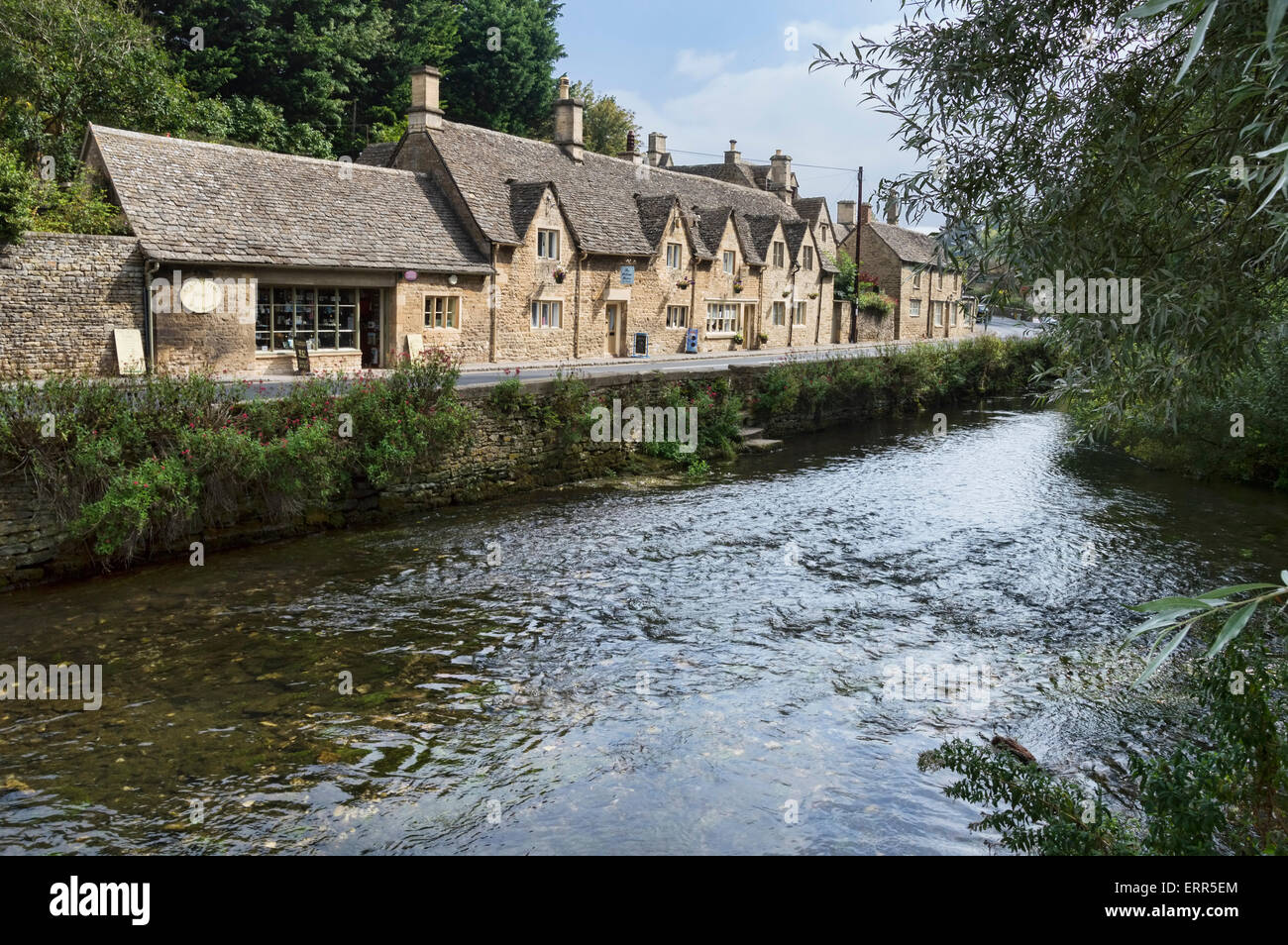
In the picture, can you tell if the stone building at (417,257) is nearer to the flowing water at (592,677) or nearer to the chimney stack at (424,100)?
the chimney stack at (424,100)

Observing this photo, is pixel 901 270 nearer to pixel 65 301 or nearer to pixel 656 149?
pixel 656 149

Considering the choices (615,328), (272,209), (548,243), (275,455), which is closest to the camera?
(275,455)

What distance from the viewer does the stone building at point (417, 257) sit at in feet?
76.9

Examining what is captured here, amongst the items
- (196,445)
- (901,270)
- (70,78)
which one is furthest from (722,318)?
(196,445)

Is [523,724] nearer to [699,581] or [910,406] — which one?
[699,581]

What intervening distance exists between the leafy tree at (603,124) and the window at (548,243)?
1124 inches

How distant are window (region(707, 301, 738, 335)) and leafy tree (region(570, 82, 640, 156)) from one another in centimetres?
2009

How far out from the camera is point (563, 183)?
37688 mm

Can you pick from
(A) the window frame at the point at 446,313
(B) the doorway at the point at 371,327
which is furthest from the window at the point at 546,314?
(B) the doorway at the point at 371,327

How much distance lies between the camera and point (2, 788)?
771 centimetres

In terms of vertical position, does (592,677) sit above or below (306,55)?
below

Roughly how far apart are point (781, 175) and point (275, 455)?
50.2 metres

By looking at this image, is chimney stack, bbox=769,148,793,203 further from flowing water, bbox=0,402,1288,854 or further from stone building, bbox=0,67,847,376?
flowing water, bbox=0,402,1288,854

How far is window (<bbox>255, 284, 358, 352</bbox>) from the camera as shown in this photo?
2583 cm
